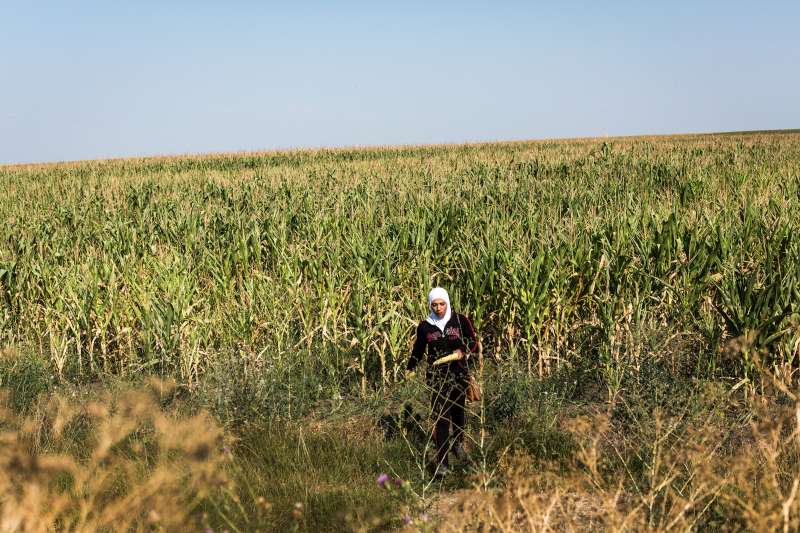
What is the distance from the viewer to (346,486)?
4.30 metres

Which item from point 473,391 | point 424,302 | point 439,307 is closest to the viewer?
point 473,391

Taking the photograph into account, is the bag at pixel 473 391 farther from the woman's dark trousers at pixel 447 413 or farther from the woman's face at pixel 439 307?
the woman's face at pixel 439 307

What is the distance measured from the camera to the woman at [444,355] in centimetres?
477

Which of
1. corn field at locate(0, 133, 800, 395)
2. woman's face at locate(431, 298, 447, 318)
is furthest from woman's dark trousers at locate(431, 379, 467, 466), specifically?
corn field at locate(0, 133, 800, 395)

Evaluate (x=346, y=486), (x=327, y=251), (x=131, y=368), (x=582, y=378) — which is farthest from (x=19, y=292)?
(x=582, y=378)

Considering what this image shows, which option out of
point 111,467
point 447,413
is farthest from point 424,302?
point 111,467

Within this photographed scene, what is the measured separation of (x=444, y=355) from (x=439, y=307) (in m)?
0.36

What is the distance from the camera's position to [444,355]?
16.0 ft

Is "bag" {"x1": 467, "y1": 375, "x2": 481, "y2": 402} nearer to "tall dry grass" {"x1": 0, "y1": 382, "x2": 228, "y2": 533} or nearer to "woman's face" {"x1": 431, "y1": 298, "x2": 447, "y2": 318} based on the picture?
"woman's face" {"x1": 431, "y1": 298, "x2": 447, "y2": 318}

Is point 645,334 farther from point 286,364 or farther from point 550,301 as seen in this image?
point 286,364

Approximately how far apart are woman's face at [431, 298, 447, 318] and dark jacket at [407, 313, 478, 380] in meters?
0.12

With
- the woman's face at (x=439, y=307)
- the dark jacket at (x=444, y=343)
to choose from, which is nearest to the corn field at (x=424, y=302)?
the dark jacket at (x=444, y=343)

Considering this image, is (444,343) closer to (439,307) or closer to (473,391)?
(439,307)

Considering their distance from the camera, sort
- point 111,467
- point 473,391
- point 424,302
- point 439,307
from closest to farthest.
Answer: point 111,467 < point 473,391 < point 439,307 < point 424,302
